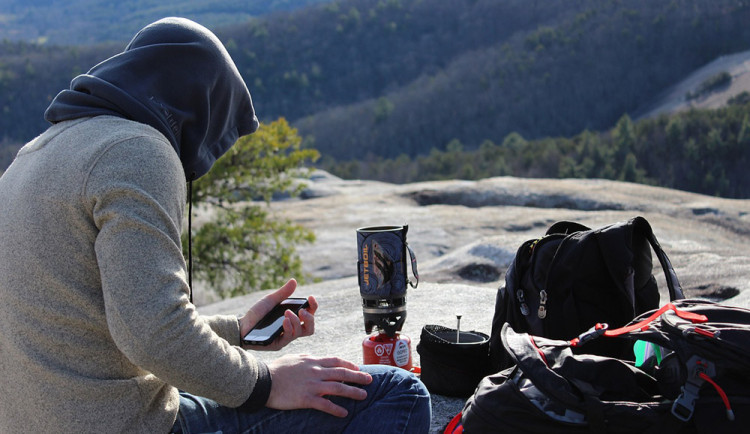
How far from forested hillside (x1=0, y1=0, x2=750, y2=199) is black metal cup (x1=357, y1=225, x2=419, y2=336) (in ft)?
193

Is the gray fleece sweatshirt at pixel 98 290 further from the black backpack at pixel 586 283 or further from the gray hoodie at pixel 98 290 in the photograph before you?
the black backpack at pixel 586 283

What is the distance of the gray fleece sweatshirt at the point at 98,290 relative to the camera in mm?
1763

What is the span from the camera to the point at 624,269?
2.91 metres

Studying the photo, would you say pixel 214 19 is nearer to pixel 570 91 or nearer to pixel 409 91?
pixel 409 91

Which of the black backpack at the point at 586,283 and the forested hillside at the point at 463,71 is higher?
the black backpack at the point at 586,283

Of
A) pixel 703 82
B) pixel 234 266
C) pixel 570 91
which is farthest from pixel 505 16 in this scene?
pixel 234 266

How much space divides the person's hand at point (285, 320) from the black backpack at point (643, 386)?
0.58 meters

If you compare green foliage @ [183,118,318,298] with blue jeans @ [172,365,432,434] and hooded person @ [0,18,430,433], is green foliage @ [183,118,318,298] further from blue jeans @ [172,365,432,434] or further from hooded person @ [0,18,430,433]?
hooded person @ [0,18,430,433]

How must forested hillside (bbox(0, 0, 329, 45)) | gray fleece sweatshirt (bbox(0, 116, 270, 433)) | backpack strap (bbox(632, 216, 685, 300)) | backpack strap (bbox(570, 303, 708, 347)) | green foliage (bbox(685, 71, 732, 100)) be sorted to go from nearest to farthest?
gray fleece sweatshirt (bbox(0, 116, 270, 433)), backpack strap (bbox(570, 303, 708, 347)), backpack strap (bbox(632, 216, 685, 300)), green foliage (bbox(685, 71, 732, 100)), forested hillside (bbox(0, 0, 329, 45))

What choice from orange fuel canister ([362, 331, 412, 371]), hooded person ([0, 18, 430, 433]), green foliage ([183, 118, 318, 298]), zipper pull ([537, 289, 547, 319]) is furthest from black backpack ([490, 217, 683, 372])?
green foliage ([183, 118, 318, 298])

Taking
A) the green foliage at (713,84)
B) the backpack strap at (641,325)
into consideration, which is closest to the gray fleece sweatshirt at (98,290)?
the backpack strap at (641,325)

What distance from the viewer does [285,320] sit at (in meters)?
2.41

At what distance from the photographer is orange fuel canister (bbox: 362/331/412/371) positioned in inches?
124

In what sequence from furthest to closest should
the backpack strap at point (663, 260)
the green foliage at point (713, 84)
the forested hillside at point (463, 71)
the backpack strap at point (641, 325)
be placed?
the forested hillside at point (463, 71) → the green foliage at point (713, 84) → the backpack strap at point (663, 260) → the backpack strap at point (641, 325)
